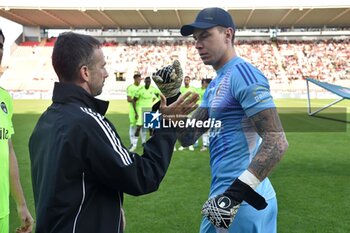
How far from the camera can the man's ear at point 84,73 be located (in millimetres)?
1938

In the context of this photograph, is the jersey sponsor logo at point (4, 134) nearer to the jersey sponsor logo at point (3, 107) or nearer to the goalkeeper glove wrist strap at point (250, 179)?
the jersey sponsor logo at point (3, 107)

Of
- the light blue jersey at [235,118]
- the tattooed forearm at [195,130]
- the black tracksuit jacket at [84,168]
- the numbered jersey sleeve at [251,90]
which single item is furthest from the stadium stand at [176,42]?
the black tracksuit jacket at [84,168]

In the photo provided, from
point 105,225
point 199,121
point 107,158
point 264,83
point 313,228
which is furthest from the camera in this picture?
point 313,228

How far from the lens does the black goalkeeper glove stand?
213 centimetres

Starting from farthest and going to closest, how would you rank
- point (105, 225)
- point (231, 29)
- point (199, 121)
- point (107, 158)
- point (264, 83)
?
point (199, 121) < point (231, 29) < point (264, 83) < point (105, 225) < point (107, 158)

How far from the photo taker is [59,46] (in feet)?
6.37

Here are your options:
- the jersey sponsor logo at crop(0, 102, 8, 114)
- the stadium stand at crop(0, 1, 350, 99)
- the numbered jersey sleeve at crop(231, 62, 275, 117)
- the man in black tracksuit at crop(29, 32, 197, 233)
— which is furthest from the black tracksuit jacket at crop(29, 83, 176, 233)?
the stadium stand at crop(0, 1, 350, 99)

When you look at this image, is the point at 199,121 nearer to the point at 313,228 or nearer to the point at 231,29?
the point at 231,29

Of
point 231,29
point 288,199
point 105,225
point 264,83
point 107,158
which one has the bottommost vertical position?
point 288,199

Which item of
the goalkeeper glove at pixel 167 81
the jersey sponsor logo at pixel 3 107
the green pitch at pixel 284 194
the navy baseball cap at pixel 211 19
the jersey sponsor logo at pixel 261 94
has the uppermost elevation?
the navy baseball cap at pixel 211 19

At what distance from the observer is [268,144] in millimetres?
2250

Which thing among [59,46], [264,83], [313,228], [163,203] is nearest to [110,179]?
[59,46]

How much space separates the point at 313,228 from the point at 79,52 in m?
4.37

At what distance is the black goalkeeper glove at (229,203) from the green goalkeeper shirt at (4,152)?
147 centimetres
